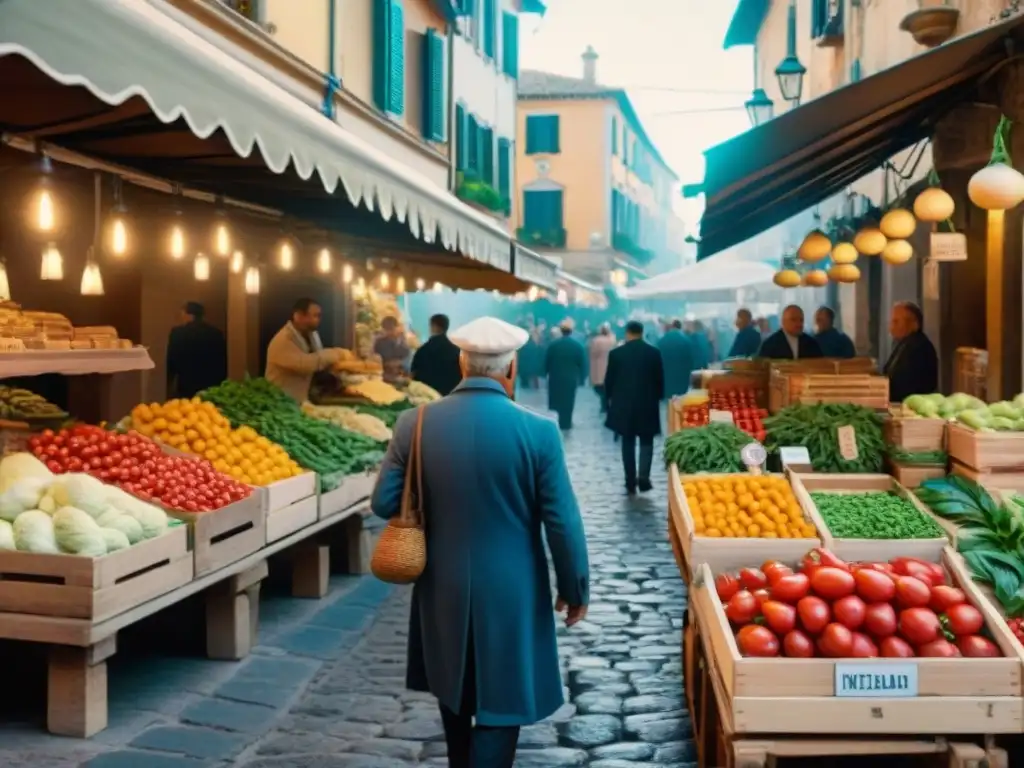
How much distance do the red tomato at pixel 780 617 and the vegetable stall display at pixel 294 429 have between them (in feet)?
13.9

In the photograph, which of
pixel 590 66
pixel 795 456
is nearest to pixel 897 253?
pixel 795 456

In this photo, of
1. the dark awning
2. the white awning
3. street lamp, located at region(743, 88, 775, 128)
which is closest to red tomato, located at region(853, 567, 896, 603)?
the white awning

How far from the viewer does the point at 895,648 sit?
4.04 metres

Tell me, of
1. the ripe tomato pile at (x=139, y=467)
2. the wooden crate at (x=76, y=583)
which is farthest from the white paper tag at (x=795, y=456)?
the wooden crate at (x=76, y=583)

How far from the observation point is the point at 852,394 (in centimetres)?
777

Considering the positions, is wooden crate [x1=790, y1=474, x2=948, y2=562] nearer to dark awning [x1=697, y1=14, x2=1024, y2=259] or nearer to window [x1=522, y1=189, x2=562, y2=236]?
dark awning [x1=697, y1=14, x2=1024, y2=259]

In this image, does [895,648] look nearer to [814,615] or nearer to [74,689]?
[814,615]

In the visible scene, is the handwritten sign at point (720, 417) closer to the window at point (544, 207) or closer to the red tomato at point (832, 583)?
the red tomato at point (832, 583)

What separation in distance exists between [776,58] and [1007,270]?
1914 cm

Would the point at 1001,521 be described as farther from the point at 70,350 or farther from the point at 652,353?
the point at 652,353

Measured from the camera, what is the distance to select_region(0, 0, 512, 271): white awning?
3164 mm

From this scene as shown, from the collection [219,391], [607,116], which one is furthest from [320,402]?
[607,116]

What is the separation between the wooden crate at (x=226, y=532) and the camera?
19.6ft

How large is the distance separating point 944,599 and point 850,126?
450cm
